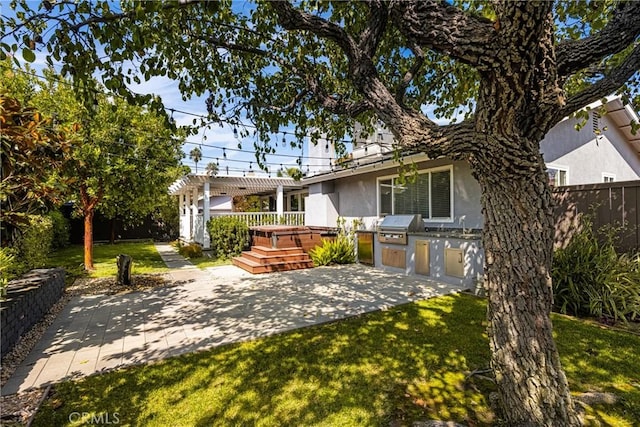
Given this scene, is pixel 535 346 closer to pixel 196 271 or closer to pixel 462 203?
pixel 462 203

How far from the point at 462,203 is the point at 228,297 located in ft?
21.5

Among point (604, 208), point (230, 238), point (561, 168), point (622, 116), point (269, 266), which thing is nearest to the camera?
point (604, 208)

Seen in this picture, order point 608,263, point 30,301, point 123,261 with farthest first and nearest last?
point 123,261
point 608,263
point 30,301

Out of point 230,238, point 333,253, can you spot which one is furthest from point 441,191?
point 230,238

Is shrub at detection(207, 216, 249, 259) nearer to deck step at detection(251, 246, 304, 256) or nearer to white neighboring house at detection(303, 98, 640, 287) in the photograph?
deck step at detection(251, 246, 304, 256)

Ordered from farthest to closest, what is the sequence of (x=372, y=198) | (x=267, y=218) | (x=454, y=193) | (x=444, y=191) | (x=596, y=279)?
1. (x=267, y=218)
2. (x=372, y=198)
3. (x=444, y=191)
4. (x=454, y=193)
5. (x=596, y=279)

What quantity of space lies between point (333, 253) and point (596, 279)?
699 cm

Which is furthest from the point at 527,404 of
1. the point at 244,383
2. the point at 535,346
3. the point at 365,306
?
the point at 365,306

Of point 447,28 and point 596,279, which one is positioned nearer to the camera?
point 447,28

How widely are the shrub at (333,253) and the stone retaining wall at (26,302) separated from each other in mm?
6891

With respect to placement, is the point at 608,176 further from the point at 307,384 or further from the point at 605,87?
the point at 307,384

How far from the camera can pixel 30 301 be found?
4941mm

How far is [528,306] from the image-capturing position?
7.95 ft

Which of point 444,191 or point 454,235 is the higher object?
point 444,191
